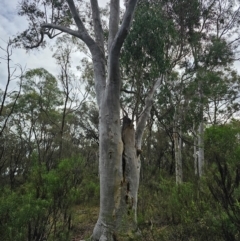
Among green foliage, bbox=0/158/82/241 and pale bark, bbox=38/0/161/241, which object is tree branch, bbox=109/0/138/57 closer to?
pale bark, bbox=38/0/161/241

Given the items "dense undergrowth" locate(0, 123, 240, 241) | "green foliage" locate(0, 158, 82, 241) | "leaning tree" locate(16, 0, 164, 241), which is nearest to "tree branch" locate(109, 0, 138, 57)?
"leaning tree" locate(16, 0, 164, 241)

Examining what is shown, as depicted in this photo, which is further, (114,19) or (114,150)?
(114,19)

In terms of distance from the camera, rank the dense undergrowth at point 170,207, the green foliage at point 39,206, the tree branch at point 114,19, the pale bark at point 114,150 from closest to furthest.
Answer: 1. the dense undergrowth at point 170,207
2. the green foliage at point 39,206
3. the pale bark at point 114,150
4. the tree branch at point 114,19

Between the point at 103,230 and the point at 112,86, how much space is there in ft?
8.53

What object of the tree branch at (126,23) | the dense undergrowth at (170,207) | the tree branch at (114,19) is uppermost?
the tree branch at (114,19)

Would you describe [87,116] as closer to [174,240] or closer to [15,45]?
[15,45]

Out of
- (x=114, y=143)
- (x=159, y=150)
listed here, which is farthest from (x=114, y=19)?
(x=159, y=150)

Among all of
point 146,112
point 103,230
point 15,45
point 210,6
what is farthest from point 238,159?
point 210,6

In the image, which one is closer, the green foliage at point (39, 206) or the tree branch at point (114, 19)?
the green foliage at point (39, 206)

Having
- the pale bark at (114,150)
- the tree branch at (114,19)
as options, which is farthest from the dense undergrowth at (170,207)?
the tree branch at (114,19)

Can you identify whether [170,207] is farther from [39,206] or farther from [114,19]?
[114,19]

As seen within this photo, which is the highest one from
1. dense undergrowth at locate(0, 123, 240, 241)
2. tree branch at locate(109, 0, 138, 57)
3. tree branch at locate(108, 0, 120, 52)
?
tree branch at locate(108, 0, 120, 52)

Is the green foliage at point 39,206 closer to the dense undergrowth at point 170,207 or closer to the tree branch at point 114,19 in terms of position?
the dense undergrowth at point 170,207

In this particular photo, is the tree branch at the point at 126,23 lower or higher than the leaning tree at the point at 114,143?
higher
